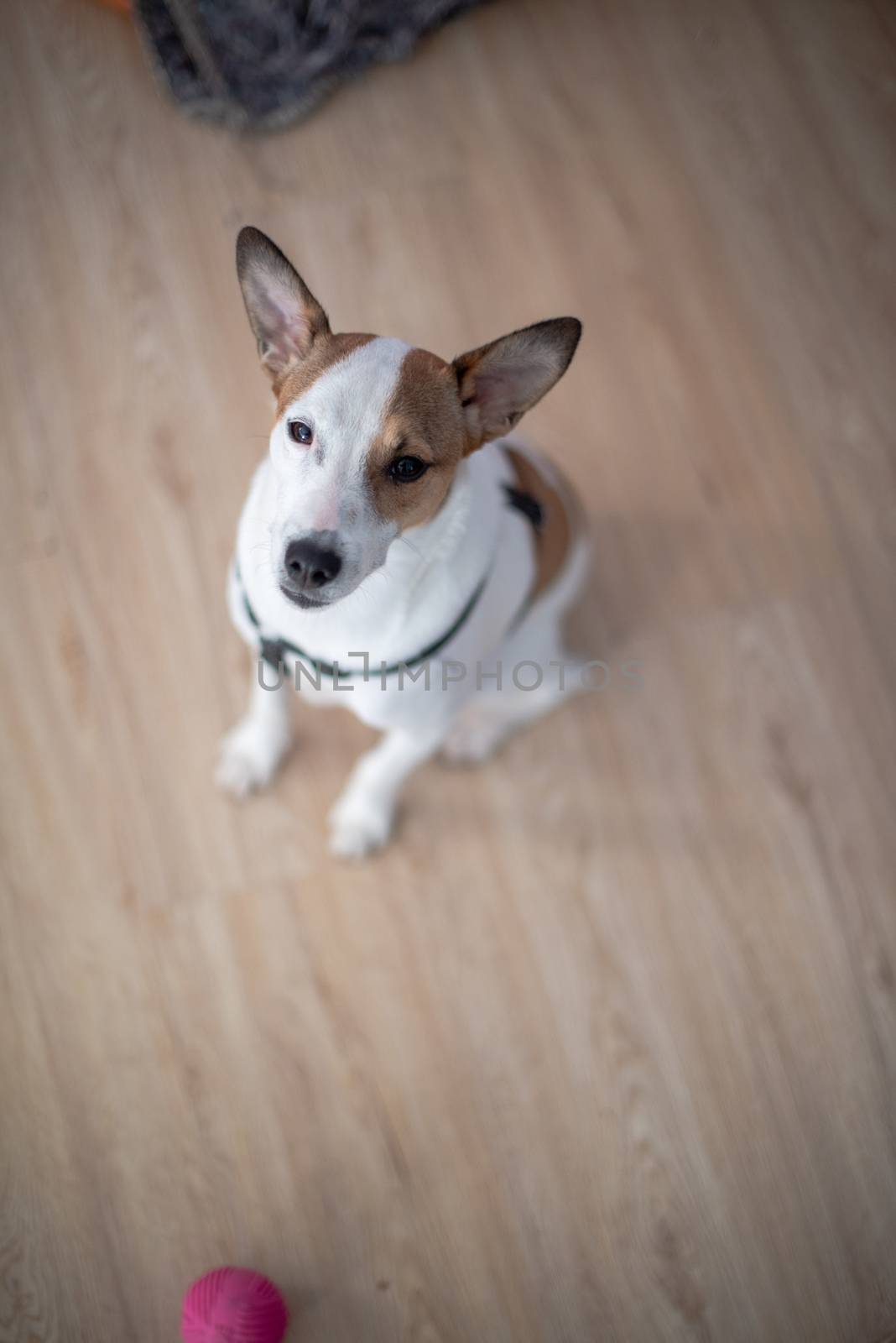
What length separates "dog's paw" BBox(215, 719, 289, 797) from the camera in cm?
226

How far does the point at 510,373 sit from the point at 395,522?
1.06ft

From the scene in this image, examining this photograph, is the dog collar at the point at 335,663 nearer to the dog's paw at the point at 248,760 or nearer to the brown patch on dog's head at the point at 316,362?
the brown patch on dog's head at the point at 316,362

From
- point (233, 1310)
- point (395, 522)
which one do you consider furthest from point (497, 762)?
point (233, 1310)

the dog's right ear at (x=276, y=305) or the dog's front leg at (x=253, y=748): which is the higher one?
the dog's right ear at (x=276, y=305)

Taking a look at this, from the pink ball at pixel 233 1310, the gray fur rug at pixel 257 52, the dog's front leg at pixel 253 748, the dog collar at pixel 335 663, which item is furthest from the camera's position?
the gray fur rug at pixel 257 52

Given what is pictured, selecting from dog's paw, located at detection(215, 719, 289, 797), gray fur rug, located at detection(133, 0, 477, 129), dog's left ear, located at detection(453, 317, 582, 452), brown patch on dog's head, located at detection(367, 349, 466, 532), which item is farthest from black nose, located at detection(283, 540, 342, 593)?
gray fur rug, located at detection(133, 0, 477, 129)

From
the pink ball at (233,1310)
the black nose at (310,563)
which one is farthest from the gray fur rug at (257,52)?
the pink ball at (233,1310)

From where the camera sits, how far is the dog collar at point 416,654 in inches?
65.9

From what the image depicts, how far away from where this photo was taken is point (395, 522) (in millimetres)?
1470

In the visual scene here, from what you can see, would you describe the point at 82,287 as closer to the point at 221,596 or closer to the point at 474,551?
the point at 221,596

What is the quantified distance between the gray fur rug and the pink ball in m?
3.00

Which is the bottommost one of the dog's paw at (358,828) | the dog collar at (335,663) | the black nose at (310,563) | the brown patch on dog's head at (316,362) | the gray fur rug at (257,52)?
the dog's paw at (358,828)

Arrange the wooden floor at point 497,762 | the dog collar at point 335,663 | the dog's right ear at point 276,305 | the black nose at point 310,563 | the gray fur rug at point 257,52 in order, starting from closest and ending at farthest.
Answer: the black nose at point 310,563, the dog's right ear at point 276,305, the dog collar at point 335,663, the wooden floor at point 497,762, the gray fur rug at point 257,52

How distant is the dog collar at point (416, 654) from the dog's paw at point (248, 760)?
52 cm
